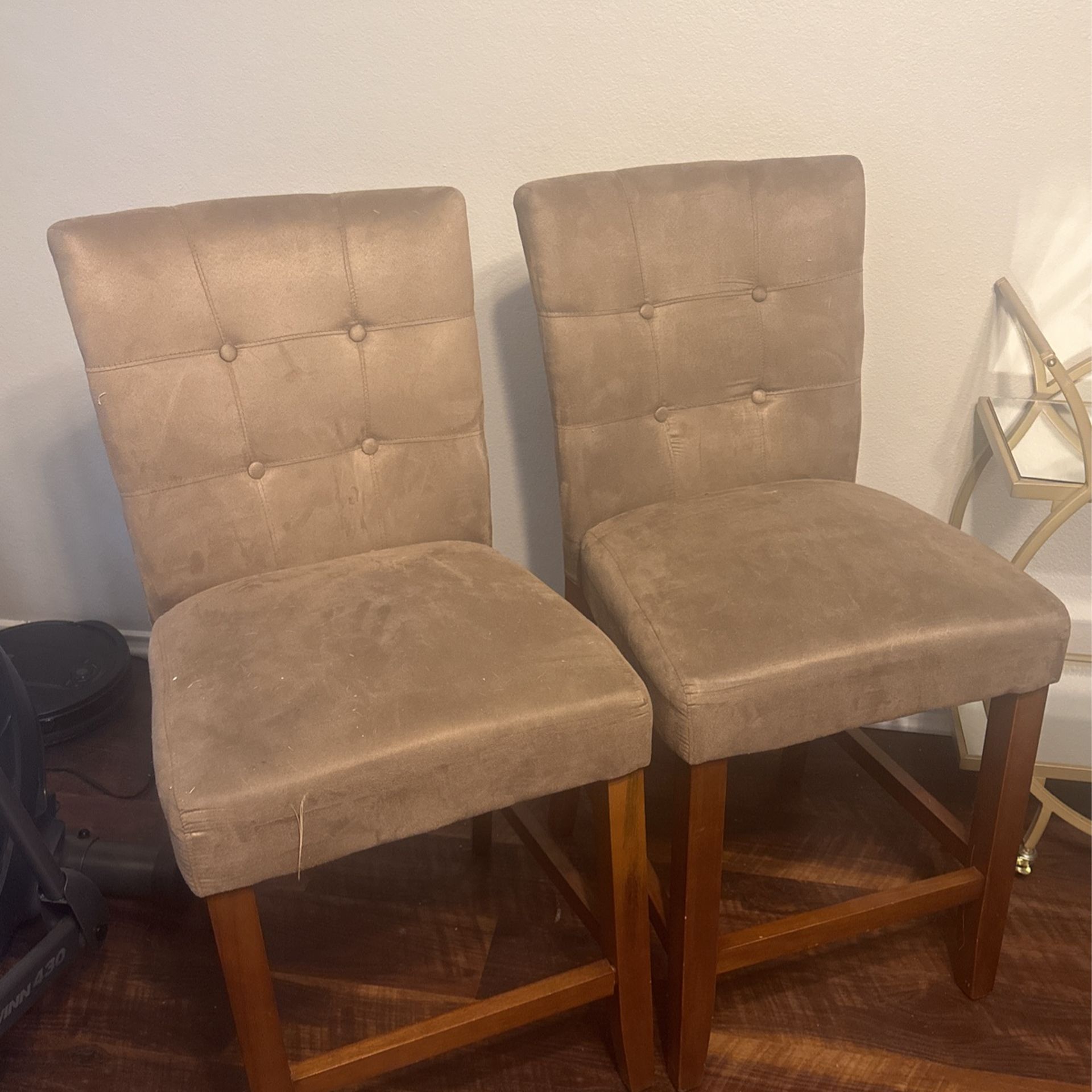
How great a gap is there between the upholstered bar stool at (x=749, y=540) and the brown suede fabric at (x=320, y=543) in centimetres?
9

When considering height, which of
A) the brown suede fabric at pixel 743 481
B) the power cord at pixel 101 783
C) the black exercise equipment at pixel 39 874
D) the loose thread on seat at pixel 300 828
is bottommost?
the power cord at pixel 101 783

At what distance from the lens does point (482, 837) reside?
1.36 meters

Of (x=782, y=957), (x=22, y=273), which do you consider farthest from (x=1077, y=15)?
(x=22, y=273)

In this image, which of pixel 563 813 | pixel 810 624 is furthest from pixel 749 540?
pixel 563 813

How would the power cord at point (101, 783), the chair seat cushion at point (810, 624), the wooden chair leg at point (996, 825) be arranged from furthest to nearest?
the power cord at point (101, 783) < the wooden chair leg at point (996, 825) < the chair seat cushion at point (810, 624)

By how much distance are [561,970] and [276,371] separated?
2.58 feet

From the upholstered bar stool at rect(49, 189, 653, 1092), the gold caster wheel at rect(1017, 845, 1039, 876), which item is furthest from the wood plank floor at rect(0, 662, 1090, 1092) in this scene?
the upholstered bar stool at rect(49, 189, 653, 1092)

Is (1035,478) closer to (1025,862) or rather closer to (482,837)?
(1025,862)

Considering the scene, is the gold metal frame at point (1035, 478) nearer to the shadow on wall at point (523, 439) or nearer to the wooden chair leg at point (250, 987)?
the shadow on wall at point (523, 439)

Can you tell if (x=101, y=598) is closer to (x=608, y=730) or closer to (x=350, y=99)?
(x=350, y=99)

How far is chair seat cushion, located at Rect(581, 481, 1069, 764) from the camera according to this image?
919 millimetres

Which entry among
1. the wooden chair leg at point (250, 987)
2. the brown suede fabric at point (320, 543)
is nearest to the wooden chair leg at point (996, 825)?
the brown suede fabric at point (320, 543)

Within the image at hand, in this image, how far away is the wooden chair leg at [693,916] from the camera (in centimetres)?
95

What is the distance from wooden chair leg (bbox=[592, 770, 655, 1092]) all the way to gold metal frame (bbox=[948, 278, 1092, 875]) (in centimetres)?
57
